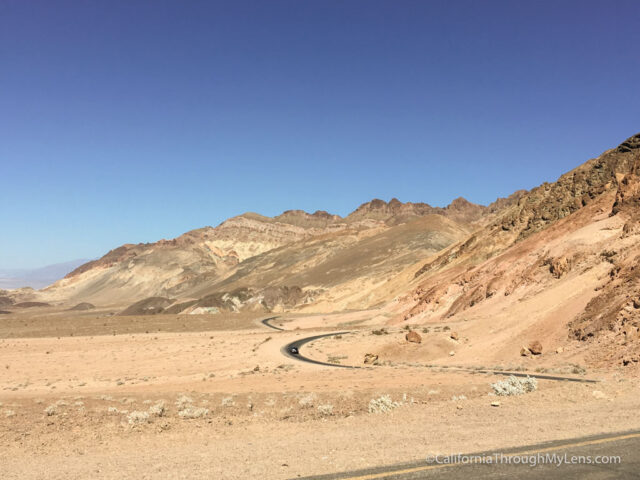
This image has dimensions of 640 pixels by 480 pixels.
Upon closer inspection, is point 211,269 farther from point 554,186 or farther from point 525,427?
point 525,427

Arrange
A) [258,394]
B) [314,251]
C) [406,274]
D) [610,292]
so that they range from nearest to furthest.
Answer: [258,394], [610,292], [406,274], [314,251]

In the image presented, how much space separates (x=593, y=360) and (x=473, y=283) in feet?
92.2

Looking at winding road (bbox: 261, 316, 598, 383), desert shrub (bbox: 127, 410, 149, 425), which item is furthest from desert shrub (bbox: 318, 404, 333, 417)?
winding road (bbox: 261, 316, 598, 383)

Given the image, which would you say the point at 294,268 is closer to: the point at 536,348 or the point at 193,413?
the point at 536,348

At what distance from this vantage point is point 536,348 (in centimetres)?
2498

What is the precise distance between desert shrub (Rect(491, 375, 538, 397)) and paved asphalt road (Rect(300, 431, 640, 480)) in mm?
5597

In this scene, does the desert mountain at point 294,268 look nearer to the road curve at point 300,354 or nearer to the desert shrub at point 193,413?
the road curve at point 300,354

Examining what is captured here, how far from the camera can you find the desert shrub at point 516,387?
14045mm

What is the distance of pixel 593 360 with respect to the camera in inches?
828

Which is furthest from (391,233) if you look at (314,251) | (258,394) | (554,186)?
(258,394)

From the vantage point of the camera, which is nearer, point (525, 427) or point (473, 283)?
point (525, 427)

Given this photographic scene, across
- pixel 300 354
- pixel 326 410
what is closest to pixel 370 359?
pixel 300 354

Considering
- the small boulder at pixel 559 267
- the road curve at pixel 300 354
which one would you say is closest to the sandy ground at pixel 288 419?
the road curve at pixel 300 354

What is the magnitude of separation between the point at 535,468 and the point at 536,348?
19.5 meters
